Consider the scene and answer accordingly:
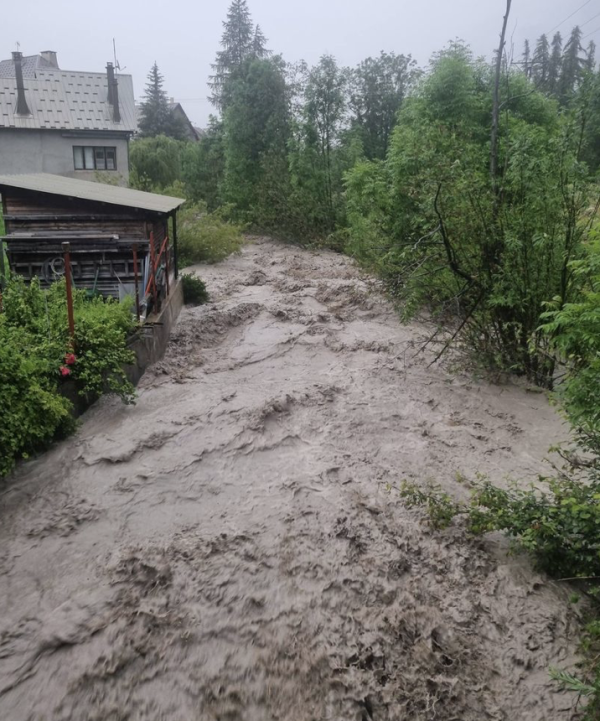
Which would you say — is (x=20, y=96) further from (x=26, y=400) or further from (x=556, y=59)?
(x=556, y=59)

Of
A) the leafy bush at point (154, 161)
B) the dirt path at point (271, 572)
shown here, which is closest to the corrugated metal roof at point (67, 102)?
the leafy bush at point (154, 161)

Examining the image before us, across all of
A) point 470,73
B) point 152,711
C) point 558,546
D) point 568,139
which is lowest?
point 152,711

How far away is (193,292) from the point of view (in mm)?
15227

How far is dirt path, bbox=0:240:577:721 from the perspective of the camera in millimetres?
4031

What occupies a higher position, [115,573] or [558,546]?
[558,546]

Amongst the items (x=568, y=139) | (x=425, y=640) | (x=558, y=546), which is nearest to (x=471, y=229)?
(x=568, y=139)

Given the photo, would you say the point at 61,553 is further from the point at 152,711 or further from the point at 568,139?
the point at 568,139

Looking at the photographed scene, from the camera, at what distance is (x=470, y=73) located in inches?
660

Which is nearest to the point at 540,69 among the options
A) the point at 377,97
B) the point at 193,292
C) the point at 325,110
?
the point at 377,97

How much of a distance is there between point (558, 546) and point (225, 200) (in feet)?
96.0

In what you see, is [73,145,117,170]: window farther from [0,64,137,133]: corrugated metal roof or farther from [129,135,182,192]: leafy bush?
[129,135,182,192]: leafy bush

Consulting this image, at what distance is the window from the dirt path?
67.8 ft

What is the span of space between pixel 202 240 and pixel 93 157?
28.4 feet

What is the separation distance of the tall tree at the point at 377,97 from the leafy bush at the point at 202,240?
44.3 ft
